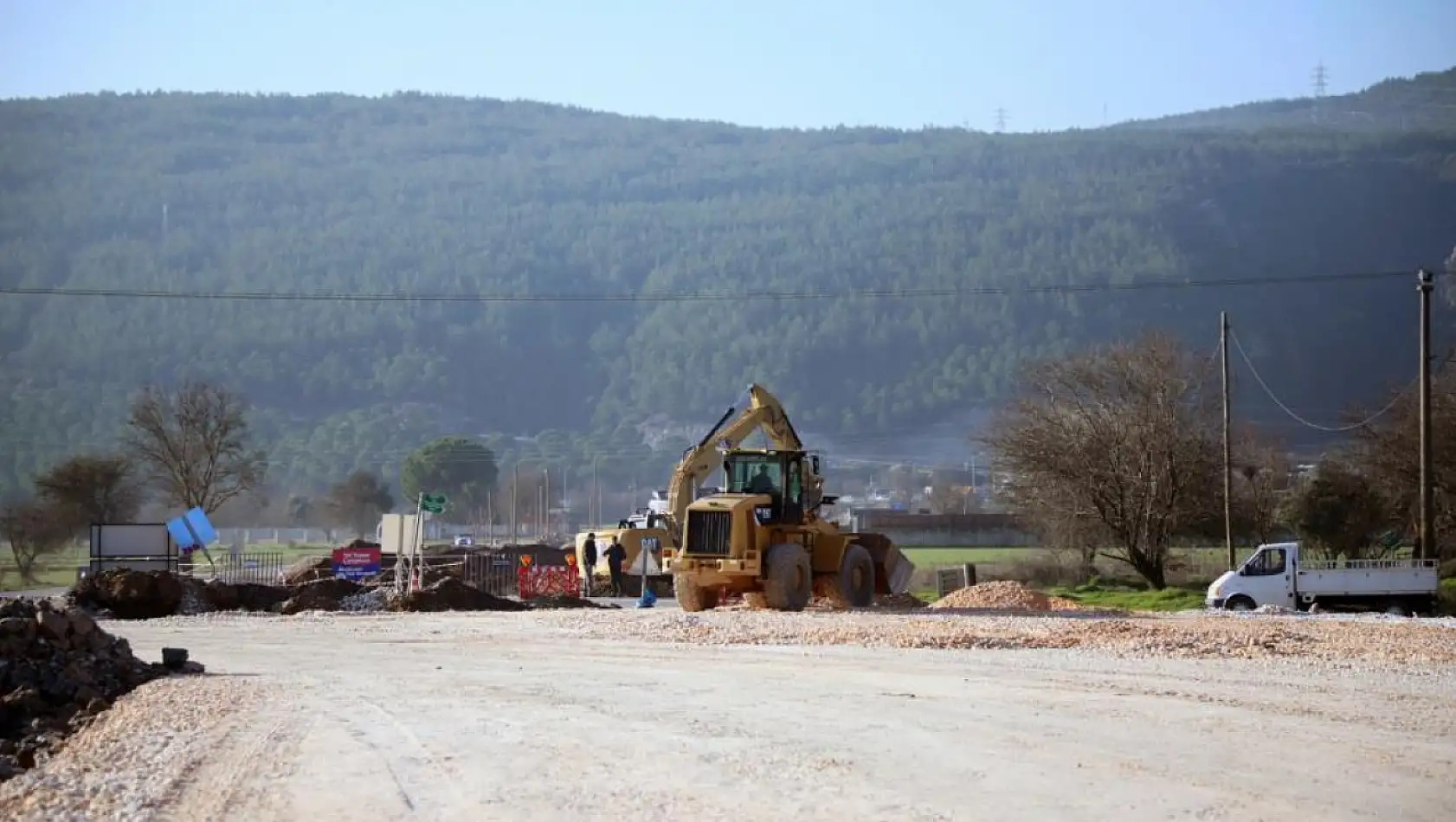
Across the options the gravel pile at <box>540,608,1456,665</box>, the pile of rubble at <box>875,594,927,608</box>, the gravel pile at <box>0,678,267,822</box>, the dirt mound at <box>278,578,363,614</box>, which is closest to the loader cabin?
the gravel pile at <box>540,608,1456,665</box>

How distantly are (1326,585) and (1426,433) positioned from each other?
473 cm

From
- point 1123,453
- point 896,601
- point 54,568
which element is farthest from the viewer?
point 54,568

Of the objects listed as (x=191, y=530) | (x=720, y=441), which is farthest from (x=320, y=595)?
(x=720, y=441)

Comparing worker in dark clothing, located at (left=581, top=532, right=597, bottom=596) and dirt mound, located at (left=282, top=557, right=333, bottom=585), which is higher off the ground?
worker in dark clothing, located at (left=581, top=532, right=597, bottom=596)

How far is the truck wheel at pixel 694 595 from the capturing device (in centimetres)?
3272

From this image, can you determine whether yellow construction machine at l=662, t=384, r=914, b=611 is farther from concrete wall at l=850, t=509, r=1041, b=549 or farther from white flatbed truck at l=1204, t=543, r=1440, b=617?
concrete wall at l=850, t=509, r=1041, b=549

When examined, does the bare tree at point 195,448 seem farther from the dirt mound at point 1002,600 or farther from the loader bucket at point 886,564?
the dirt mound at point 1002,600

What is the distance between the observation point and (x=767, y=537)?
3172 centimetres

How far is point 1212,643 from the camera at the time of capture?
72.1 ft

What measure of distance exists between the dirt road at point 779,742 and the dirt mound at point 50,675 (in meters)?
0.42

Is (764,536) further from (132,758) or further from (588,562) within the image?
(132,758)

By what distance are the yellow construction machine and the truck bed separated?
8996 mm

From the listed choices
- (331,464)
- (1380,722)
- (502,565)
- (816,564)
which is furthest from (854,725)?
(331,464)

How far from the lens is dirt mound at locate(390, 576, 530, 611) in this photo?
37.2 meters
